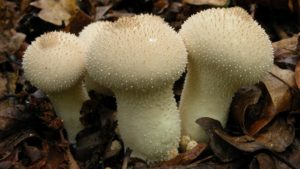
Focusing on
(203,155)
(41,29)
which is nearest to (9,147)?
(203,155)

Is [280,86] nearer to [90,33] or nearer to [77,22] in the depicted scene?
[90,33]

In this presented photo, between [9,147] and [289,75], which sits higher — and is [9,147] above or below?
below

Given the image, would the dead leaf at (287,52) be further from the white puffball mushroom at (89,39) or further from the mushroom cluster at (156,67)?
the white puffball mushroom at (89,39)

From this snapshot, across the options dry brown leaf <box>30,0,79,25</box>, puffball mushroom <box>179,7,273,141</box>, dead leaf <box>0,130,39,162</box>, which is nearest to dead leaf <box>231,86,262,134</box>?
puffball mushroom <box>179,7,273,141</box>

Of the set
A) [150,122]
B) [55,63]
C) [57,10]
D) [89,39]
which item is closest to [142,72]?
[150,122]

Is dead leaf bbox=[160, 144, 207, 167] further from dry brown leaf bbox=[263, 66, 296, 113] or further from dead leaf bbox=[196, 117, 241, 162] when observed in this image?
dry brown leaf bbox=[263, 66, 296, 113]

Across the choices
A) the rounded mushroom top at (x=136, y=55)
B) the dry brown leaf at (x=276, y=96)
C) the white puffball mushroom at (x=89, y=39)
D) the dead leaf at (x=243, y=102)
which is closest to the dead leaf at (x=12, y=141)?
the white puffball mushroom at (x=89, y=39)

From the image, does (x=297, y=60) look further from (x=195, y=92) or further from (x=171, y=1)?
(x=171, y=1)
